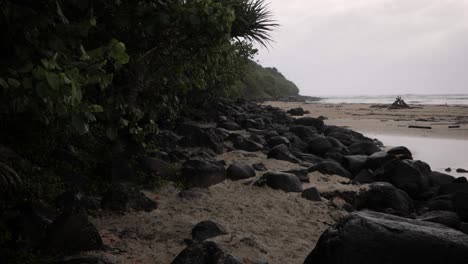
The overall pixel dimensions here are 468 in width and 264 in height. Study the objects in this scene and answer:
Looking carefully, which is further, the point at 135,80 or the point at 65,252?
the point at 135,80

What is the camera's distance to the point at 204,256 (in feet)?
9.52

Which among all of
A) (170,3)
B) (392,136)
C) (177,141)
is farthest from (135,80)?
(392,136)

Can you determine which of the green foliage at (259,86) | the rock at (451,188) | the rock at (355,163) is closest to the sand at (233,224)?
the rock at (451,188)

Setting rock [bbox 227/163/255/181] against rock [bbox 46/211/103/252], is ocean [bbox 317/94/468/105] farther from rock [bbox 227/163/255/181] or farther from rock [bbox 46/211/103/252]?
rock [bbox 46/211/103/252]

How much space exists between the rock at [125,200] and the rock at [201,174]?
0.98 metres

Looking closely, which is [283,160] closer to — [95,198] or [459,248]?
[95,198]

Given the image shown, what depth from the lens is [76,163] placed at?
462 centimetres

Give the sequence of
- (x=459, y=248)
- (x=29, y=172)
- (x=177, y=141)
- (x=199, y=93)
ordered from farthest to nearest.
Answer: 1. (x=199, y=93)
2. (x=177, y=141)
3. (x=29, y=172)
4. (x=459, y=248)

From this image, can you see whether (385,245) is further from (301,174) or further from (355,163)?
(355,163)

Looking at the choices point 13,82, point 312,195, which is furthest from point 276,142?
point 13,82

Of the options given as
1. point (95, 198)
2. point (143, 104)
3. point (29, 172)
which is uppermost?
point (143, 104)

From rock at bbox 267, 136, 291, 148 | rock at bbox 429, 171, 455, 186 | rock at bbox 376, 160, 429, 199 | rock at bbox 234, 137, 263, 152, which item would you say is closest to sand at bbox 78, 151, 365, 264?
rock at bbox 376, 160, 429, 199

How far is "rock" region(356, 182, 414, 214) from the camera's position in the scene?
530 cm

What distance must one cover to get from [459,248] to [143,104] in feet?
13.8
